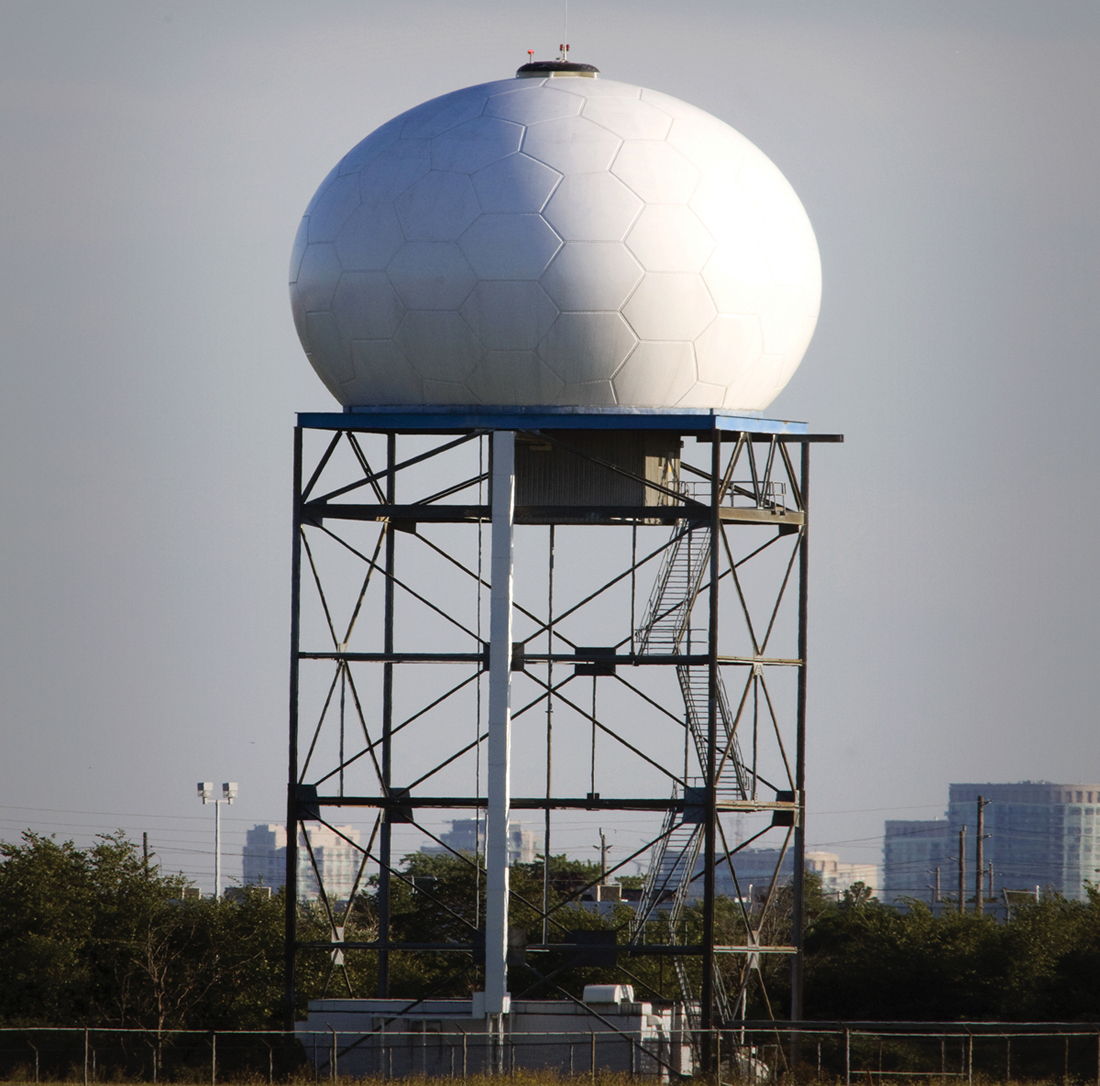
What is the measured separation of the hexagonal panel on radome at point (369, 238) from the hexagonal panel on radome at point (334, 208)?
17 cm

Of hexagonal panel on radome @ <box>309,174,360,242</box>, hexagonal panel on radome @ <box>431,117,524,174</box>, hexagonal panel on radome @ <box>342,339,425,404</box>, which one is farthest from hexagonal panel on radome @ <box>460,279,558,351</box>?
hexagonal panel on radome @ <box>309,174,360,242</box>

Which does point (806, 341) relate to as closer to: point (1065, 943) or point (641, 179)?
point (641, 179)

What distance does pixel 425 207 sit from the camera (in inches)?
1260

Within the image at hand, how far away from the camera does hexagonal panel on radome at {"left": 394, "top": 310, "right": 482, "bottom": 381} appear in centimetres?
3178

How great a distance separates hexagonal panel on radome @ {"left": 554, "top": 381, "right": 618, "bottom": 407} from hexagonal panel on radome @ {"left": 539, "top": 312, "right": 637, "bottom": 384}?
0.08 metres

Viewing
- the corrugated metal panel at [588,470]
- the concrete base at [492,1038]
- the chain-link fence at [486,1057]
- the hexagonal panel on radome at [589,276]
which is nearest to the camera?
the chain-link fence at [486,1057]

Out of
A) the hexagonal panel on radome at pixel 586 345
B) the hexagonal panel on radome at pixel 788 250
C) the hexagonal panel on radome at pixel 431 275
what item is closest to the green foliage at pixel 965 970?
the hexagonal panel on radome at pixel 788 250

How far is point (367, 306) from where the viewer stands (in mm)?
32344

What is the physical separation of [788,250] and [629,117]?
9.87ft

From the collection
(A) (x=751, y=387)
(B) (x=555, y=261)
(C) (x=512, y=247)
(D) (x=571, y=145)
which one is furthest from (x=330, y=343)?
(A) (x=751, y=387)

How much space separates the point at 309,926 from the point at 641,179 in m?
25.5

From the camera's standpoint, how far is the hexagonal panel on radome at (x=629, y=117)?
32.5 meters

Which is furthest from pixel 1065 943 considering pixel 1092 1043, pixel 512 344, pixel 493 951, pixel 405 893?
pixel 405 893

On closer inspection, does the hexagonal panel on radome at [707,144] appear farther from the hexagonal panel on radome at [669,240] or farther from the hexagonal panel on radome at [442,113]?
the hexagonal panel on radome at [442,113]
